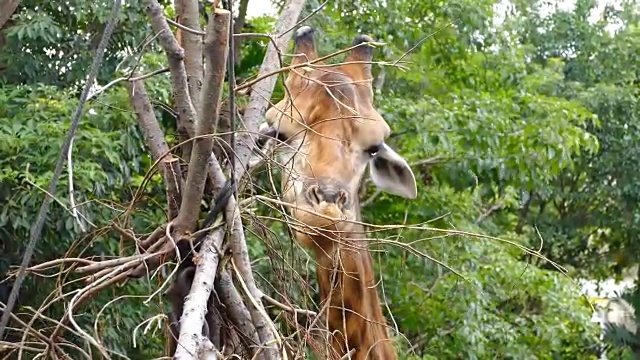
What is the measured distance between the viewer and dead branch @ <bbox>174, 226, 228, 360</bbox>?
1.70 metres

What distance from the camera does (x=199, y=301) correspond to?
1845 mm

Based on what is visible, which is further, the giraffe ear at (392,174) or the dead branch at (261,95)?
the giraffe ear at (392,174)

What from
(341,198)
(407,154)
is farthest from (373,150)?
(407,154)

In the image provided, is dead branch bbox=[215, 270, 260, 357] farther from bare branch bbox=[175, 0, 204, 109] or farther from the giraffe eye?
the giraffe eye

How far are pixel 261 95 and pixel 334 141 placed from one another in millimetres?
697

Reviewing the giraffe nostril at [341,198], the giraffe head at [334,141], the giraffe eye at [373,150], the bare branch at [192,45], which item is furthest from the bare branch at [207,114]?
the giraffe eye at [373,150]

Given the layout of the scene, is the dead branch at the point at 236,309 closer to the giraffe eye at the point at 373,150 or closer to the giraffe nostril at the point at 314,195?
the giraffe nostril at the point at 314,195

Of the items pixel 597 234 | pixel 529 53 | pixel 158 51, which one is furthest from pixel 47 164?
pixel 597 234

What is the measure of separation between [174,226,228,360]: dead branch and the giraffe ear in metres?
1.37

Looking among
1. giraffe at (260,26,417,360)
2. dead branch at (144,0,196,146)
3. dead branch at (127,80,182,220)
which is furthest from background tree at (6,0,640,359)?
dead branch at (144,0,196,146)

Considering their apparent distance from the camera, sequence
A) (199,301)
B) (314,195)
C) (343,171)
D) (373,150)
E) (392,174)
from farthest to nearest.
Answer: (392,174)
(373,150)
(343,171)
(314,195)
(199,301)

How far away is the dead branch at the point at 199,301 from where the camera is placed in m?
1.70

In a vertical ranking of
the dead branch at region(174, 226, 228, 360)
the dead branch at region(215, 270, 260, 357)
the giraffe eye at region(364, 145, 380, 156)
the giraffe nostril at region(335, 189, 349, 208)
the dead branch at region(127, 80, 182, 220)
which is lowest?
the giraffe nostril at region(335, 189, 349, 208)

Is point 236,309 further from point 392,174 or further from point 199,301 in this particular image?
point 392,174
